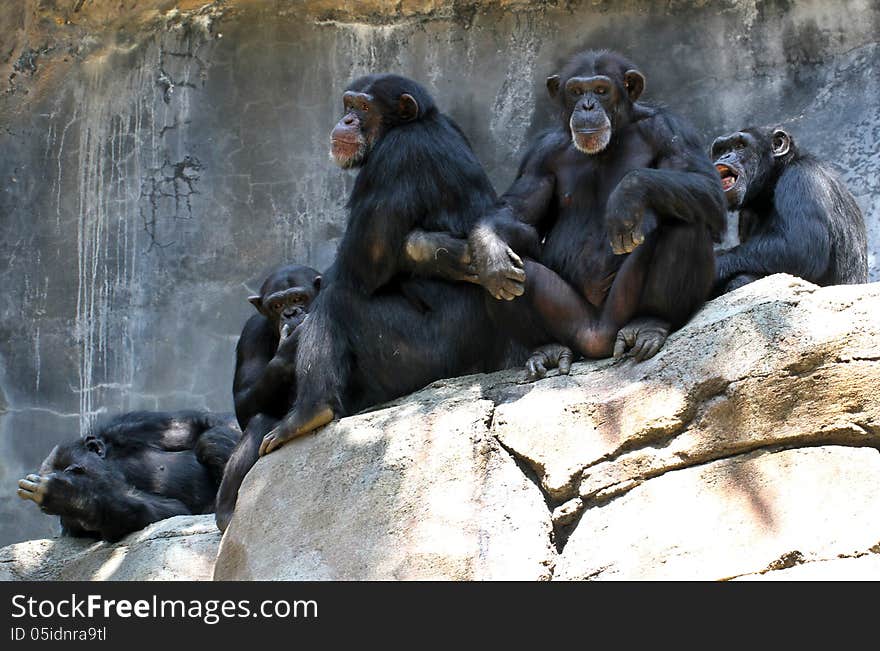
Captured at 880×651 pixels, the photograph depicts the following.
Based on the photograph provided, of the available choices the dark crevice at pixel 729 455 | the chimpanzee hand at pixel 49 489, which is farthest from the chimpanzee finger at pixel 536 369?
the chimpanzee hand at pixel 49 489

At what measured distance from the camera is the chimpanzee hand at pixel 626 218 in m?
5.56

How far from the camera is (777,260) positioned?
278 inches

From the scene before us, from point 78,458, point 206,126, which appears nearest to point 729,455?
point 78,458

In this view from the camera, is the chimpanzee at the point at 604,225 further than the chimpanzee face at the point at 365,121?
No

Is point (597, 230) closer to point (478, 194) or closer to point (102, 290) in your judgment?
point (478, 194)

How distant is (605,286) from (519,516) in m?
1.23

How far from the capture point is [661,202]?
18.4 feet

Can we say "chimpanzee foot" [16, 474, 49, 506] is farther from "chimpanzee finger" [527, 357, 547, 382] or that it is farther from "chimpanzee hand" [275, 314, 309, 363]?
"chimpanzee finger" [527, 357, 547, 382]

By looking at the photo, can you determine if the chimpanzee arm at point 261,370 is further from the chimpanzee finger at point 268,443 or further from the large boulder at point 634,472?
the large boulder at point 634,472

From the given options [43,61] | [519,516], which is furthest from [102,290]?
[519,516]

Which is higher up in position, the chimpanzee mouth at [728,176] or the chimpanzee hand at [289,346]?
the chimpanzee mouth at [728,176]

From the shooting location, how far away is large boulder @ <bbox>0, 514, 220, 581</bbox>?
657cm

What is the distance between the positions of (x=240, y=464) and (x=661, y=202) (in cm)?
232

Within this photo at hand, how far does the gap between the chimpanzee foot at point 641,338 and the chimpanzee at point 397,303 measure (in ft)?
2.49
